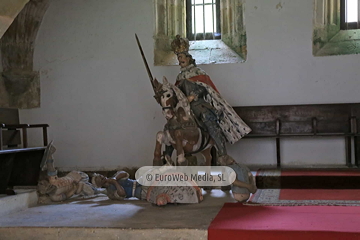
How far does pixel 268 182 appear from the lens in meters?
5.39

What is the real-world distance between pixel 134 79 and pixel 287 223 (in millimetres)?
4381

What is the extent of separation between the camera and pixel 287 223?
3348 millimetres

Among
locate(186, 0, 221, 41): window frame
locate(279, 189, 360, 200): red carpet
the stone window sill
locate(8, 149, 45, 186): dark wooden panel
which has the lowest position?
locate(279, 189, 360, 200): red carpet

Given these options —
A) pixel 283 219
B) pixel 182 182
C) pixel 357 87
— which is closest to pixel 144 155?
pixel 182 182

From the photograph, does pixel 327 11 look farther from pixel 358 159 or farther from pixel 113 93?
pixel 113 93

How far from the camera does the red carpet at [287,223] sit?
306cm

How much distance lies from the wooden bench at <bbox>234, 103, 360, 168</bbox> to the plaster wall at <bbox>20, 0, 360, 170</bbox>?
13 cm

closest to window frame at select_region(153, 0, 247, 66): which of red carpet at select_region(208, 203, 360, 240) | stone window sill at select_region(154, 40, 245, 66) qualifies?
stone window sill at select_region(154, 40, 245, 66)

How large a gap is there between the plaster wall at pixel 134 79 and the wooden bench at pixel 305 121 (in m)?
0.13

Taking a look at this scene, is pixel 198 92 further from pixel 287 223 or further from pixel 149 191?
pixel 287 223

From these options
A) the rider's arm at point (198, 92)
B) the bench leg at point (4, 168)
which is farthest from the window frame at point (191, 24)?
the bench leg at point (4, 168)

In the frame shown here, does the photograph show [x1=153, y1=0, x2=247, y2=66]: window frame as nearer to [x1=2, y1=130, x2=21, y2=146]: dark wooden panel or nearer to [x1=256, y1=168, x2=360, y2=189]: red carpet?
[x1=256, y1=168, x2=360, y2=189]: red carpet

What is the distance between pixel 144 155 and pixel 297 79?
2.67 meters

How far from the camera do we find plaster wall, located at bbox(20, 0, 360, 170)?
6.75m
